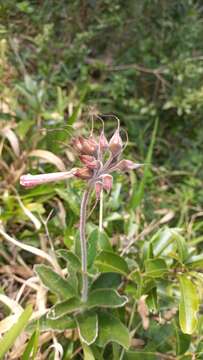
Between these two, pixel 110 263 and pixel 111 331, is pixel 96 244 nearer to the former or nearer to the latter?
pixel 110 263

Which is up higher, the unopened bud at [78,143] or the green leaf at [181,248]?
the unopened bud at [78,143]

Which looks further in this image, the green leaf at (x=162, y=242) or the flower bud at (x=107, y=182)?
the green leaf at (x=162, y=242)

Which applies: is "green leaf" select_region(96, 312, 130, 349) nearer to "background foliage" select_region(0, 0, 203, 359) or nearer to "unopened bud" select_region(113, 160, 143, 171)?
"background foliage" select_region(0, 0, 203, 359)

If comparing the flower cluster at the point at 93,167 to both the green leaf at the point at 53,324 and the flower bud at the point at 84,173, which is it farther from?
the green leaf at the point at 53,324

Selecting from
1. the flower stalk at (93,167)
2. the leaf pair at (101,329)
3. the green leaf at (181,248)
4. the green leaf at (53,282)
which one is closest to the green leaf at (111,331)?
the leaf pair at (101,329)

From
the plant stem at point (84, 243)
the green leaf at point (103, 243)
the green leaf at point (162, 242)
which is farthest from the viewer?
the green leaf at point (162, 242)

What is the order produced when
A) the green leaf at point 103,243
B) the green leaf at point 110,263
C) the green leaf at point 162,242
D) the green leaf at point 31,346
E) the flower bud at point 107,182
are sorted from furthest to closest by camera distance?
the green leaf at point 162,242 < the green leaf at point 103,243 < the green leaf at point 110,263 < the green leaf at point 31,346 < the flower bud at point 107,182

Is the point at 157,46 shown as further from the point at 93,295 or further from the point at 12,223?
the point at 93,295

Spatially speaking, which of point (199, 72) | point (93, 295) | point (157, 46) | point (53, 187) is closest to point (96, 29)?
point (157, 46)
